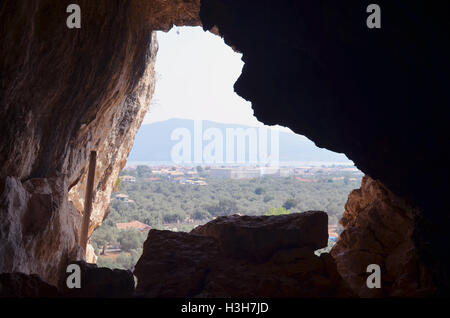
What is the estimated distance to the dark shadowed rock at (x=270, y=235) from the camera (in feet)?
21.5

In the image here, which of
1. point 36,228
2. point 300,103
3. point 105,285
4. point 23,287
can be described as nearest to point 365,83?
point 300,103

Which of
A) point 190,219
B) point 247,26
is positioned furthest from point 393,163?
point 190,219

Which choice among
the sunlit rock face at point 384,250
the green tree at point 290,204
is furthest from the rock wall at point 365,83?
the green tree at point 290,204

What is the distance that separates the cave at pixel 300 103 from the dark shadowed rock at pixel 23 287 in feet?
0.29

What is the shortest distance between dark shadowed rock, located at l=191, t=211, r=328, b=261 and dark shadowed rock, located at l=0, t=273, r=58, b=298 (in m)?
3.21

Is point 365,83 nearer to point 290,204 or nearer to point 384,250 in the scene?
point 384,250

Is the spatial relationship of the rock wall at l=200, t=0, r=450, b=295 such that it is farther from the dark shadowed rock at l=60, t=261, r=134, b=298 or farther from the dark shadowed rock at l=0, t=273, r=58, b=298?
the dark shadowed rock at l=0, t=273, r=58, b=298

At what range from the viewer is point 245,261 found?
648 centimetres

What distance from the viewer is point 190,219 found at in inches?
1550

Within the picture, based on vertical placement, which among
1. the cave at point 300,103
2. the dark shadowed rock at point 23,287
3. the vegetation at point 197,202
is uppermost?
the cave at point 300,103

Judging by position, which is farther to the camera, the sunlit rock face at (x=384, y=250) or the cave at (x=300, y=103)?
the sunlit rock face at (x=384, y=250)

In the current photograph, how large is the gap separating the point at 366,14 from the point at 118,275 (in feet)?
22.7

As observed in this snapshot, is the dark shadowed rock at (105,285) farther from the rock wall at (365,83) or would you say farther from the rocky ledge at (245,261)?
the rock wall at (365,83)
